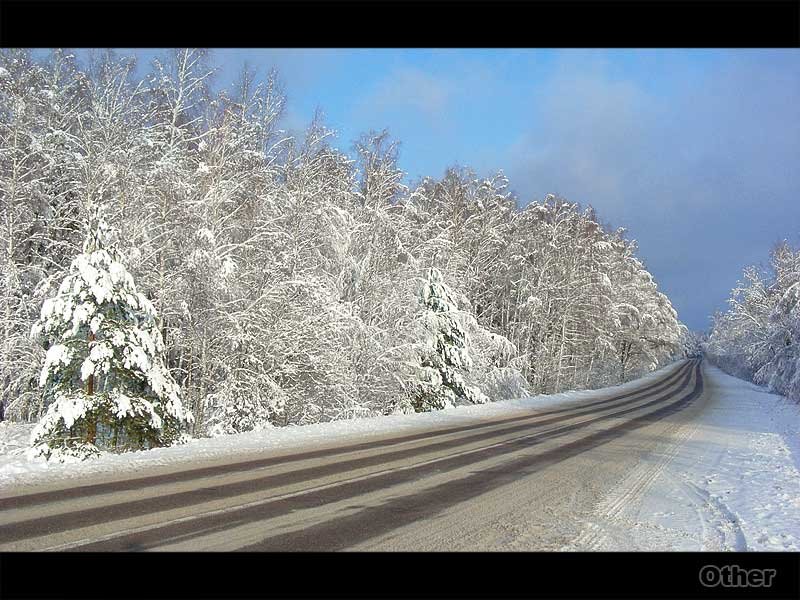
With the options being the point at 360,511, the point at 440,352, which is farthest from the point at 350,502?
the point at 440,352

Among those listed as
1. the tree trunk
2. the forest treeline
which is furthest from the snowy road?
the forest treeline

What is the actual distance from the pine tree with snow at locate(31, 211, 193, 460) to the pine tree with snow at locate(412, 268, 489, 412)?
13.0 meters

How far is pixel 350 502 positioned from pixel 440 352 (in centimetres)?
1683

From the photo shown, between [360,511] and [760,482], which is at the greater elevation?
[360,511]

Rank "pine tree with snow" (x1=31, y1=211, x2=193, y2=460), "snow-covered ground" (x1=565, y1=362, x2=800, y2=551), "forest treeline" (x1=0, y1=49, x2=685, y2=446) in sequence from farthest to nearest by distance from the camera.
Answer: "forest treeline" (x1=0, y1=49, x2=685, y2=446) → "pine tree with snow" (x1=31, y1=211, x2=193, y2=460) → "snow-covered ground" (x1=565, y1=362, x2=800, y2=551)

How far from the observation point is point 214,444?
11.8m

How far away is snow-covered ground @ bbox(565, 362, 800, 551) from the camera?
5.80 m

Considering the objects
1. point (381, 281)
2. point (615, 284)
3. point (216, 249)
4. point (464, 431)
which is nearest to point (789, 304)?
point (615, 284)

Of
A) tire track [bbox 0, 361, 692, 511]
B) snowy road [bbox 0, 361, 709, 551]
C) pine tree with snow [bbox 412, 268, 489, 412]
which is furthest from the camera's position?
pine tree with snow [bbox 412, 268, 489, 412]

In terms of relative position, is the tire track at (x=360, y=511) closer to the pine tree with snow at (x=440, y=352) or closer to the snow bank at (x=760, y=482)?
the snow bank at (x=760, y=482)

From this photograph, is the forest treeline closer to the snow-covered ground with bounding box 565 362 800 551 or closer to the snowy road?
the snowy road

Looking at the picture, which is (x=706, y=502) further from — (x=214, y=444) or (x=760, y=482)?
(x=214, y=444)

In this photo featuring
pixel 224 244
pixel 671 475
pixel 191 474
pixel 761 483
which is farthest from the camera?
pixel 224 244

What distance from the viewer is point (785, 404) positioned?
2906 centimetres
